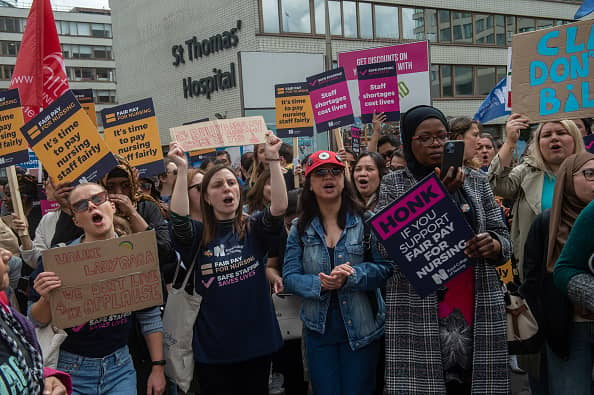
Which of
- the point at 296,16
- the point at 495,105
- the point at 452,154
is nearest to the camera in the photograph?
the point at 452,154

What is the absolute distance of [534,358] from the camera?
3213mm

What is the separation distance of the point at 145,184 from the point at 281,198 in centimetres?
307

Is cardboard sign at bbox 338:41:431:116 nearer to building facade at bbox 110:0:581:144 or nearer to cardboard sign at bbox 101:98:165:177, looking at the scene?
cardboard sign at bbox 101:98:165:177

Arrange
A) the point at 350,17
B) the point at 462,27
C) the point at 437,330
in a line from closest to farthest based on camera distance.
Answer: the point at 437,330 → the point at 350,17 → the point at 462,27

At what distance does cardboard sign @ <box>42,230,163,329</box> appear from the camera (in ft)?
9.22

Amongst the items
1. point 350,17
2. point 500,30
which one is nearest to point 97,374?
point 350,17

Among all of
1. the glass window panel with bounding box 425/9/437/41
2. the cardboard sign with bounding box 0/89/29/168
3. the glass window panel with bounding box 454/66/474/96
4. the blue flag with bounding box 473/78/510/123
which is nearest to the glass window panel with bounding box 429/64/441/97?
the glass window panel with bounding box 454/66/474/96

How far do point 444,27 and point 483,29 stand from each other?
263 cm

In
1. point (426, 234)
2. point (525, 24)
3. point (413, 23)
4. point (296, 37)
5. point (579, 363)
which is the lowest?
point (579, 363)

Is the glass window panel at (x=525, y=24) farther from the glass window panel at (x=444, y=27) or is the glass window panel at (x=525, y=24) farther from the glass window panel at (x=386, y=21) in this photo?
the glass window panel at (x=386, y=21)

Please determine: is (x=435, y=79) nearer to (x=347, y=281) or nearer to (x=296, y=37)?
(x=296, y=37)

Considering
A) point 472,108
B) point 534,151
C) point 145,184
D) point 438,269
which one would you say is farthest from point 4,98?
point 472,108

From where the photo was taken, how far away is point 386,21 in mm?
24484

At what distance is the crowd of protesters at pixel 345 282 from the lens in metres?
2.78
